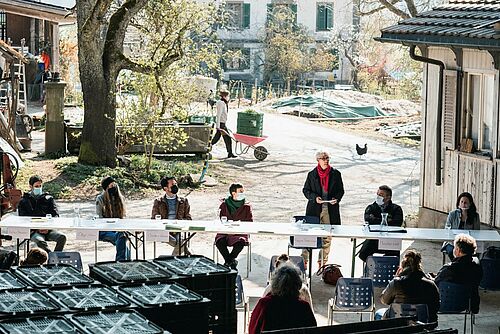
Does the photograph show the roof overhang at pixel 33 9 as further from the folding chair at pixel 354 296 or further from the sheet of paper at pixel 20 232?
the folding chair at pixel 354 296

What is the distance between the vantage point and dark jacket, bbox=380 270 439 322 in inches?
468

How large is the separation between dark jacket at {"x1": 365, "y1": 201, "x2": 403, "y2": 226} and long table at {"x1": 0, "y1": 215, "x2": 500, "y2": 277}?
1.27ft

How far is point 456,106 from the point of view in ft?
59.1

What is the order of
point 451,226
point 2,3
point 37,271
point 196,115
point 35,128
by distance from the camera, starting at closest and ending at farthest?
point 37,271, point 451,226, point 196,115, point 35,128, point 2,3

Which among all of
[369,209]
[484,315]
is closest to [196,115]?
[369,209]

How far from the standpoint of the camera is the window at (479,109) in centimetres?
1742

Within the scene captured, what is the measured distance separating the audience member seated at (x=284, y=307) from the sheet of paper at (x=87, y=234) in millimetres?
5851

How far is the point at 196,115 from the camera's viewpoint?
94.5 ft

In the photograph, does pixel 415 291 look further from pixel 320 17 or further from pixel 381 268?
pixel 320 17

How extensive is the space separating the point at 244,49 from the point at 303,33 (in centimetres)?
355

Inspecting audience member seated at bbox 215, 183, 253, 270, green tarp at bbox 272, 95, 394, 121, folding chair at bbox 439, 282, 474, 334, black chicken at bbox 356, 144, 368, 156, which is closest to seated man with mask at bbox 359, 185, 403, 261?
audience member seated at bbox 215, 183, 253, 270

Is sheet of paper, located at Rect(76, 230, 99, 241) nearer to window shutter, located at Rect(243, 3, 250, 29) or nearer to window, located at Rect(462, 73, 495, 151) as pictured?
window, located at Rect(462, 73, 495, 151)

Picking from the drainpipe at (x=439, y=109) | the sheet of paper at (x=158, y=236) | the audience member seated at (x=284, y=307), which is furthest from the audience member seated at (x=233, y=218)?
the audience member seated at (x=284, y=307)

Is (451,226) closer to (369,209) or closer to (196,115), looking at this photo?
(369,209)
